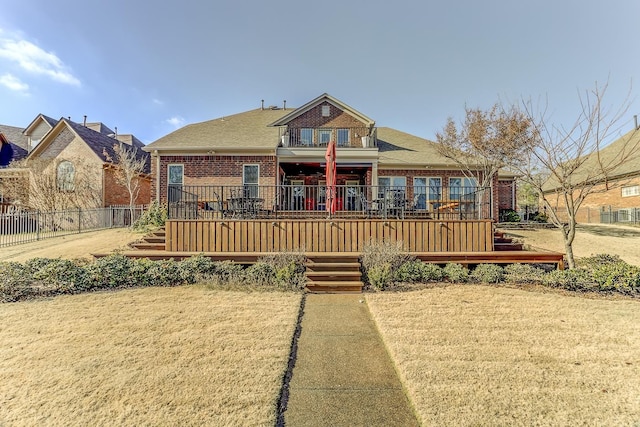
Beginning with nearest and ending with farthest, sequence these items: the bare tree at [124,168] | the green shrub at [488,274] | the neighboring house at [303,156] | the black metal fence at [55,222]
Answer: the green shrub at [488,274] < the black metal fence at [55,222] < the neighboring house at [303,156] < the bare tree at [124,168]

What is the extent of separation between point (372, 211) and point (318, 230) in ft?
7.02

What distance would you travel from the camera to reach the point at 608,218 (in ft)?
67.7

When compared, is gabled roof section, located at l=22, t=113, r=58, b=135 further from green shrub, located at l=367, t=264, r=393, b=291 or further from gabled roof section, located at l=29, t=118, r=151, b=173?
green shrub, located at l=367, t=264, r=393, b=291

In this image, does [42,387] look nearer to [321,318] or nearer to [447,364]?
[321,318]

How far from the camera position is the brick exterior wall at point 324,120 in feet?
51.9

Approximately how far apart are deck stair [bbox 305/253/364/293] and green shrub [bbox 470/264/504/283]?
8.45ft

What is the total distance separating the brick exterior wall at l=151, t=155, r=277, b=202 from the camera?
1399 cm

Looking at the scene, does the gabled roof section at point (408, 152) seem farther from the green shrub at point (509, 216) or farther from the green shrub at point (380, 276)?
the green shrub at point (380, 276)

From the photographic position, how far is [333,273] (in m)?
6.44

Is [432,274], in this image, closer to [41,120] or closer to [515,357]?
[515,357]

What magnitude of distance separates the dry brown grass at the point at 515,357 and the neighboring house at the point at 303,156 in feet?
24.2

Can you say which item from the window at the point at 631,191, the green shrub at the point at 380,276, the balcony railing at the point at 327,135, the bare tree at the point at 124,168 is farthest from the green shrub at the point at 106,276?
the window at the point at 631,191

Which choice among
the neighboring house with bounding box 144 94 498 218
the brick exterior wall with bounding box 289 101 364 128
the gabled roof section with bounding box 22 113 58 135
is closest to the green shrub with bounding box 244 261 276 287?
the neighboring house with bounding box 144 94 498 218

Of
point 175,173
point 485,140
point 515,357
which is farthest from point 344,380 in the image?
point 485,140
